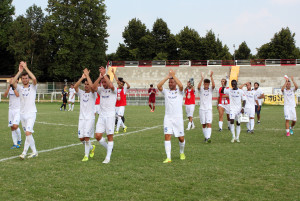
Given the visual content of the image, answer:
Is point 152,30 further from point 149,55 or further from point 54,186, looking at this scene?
point 54,186

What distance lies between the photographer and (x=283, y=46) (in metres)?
72.4

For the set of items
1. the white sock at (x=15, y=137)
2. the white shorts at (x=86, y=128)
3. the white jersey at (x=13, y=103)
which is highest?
the white jersey at (x=13, y=103)

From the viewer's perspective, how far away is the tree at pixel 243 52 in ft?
297

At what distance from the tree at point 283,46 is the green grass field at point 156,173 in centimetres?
6517

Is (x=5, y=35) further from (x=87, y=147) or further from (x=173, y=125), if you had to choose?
(x=173, y=125)

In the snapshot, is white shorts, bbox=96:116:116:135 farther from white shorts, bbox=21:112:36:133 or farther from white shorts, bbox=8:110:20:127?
white shorts, bbox=8:110:20:127

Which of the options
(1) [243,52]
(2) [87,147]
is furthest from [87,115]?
(1) [243,52]

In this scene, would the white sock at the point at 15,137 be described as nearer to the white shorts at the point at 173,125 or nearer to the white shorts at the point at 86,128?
the white shorts at the point at 86,128

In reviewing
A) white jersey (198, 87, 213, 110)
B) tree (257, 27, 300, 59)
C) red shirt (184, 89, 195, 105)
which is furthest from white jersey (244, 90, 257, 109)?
tree (257, 27, 300, 59)

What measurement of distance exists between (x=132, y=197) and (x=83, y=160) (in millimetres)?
3440

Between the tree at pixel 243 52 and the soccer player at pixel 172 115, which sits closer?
the soccer player at pixel 172 115

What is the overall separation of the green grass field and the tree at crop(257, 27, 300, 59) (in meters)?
65.2

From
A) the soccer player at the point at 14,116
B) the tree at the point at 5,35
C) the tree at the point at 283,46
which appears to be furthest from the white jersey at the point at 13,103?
the tree at the point at 283,46

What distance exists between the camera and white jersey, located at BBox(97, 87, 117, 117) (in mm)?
8805
